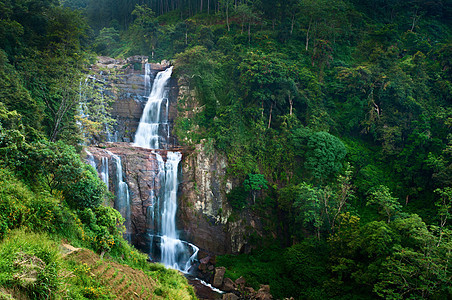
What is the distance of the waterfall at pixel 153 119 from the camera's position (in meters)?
18.9

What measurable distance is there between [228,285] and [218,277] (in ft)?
2.43

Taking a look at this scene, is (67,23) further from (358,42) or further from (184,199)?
(358,42)

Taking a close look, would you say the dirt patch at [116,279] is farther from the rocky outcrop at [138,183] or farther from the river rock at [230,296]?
the rocky outcrop at [138,183]

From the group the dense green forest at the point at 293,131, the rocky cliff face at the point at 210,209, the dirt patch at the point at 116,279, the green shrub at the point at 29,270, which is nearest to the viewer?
the green shrub at the point at 29,270

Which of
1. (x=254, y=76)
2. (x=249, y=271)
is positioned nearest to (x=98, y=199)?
(x=249, y=271)

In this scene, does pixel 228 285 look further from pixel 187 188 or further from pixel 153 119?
pixel 153 119

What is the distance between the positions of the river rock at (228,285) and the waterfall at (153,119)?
10083 millimetres

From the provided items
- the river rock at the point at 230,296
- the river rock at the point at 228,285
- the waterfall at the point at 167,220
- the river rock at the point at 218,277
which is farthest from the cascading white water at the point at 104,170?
the river rock at the point at 230,296

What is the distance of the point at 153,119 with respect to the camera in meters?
19.7

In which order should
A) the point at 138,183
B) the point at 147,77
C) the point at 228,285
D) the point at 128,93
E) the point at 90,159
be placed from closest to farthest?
1. the point at 228,285
2. the point at 90,159
3. the point at 138,183
4. the point at 128,93
5. the point at 147,77

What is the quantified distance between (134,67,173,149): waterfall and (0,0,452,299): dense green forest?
5.32 ft

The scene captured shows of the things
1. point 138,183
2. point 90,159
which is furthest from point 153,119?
point 90,159

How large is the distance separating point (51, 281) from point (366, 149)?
67.2 feet

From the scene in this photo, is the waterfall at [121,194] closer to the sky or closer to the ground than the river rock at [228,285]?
closer to the sky
